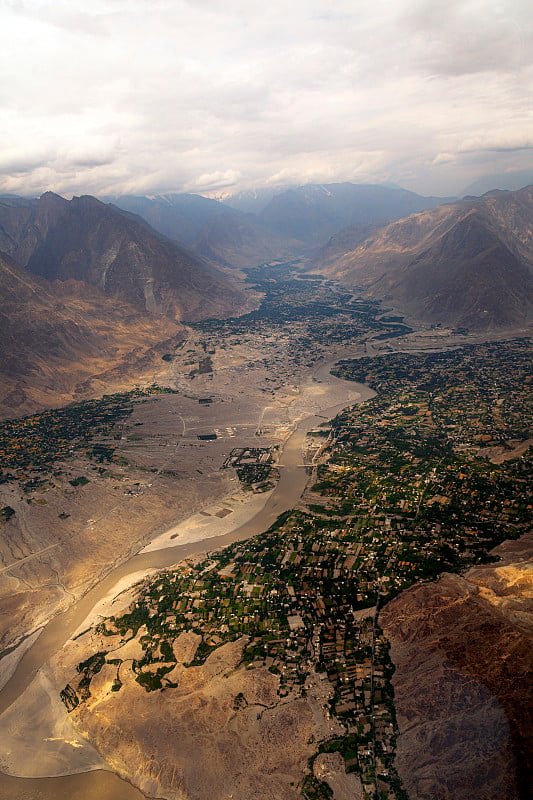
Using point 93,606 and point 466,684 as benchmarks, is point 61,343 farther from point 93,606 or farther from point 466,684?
point 466,684

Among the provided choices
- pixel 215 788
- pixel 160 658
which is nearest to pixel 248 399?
pixel 160 658

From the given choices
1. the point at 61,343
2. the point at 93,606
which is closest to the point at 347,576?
the point at 93,606

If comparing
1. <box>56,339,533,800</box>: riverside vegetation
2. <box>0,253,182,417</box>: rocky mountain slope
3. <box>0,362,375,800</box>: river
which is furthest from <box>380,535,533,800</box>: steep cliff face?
<box>0,253,182,417</box>: rocky mountain slope

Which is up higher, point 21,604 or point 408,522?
point 408,522

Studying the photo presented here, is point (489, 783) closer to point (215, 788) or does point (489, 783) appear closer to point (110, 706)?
point (215, 788)

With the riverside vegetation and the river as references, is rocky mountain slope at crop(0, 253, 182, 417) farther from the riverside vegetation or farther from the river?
the riverside vegetation

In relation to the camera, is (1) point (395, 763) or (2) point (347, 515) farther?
(2) point (347, 515)

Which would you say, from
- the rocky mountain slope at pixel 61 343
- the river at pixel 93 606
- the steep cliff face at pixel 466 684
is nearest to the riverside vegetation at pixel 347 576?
the steep cliff face at pixel 466 684
